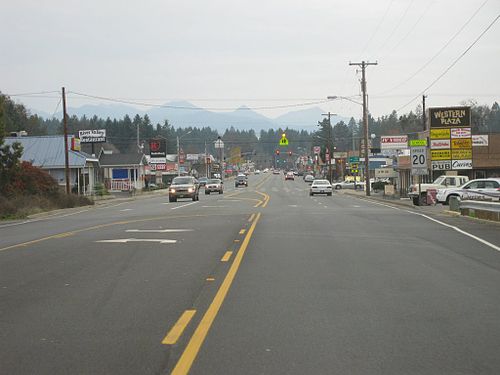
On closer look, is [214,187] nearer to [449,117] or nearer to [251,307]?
[449,117]

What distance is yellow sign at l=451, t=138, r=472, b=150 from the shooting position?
51219 mm

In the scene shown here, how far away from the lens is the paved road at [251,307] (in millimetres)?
6082

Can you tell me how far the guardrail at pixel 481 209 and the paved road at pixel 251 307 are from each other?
22.9 feet

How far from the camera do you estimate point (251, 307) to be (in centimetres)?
838

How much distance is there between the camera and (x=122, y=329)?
23.8 feet

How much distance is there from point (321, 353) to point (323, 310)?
1926 mm

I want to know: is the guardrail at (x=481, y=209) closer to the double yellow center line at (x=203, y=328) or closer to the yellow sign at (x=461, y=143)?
the double yellow center line at (x=203, y=328)

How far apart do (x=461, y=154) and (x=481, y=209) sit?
28.5 meters

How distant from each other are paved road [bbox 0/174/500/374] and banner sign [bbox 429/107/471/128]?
121 ft

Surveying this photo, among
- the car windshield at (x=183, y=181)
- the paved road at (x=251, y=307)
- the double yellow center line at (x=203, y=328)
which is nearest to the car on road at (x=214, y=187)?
the car windshield at (x=183, y=181)

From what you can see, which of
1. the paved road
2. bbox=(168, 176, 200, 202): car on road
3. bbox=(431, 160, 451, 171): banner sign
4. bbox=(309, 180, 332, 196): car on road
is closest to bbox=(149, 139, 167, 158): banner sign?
bbox=(309, 180, 332, 196): car on road

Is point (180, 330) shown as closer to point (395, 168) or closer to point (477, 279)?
point (477, 279)

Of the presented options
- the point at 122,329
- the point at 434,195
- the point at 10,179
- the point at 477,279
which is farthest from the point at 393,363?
the point at 10,179

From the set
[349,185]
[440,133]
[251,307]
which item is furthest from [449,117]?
[251,307]
